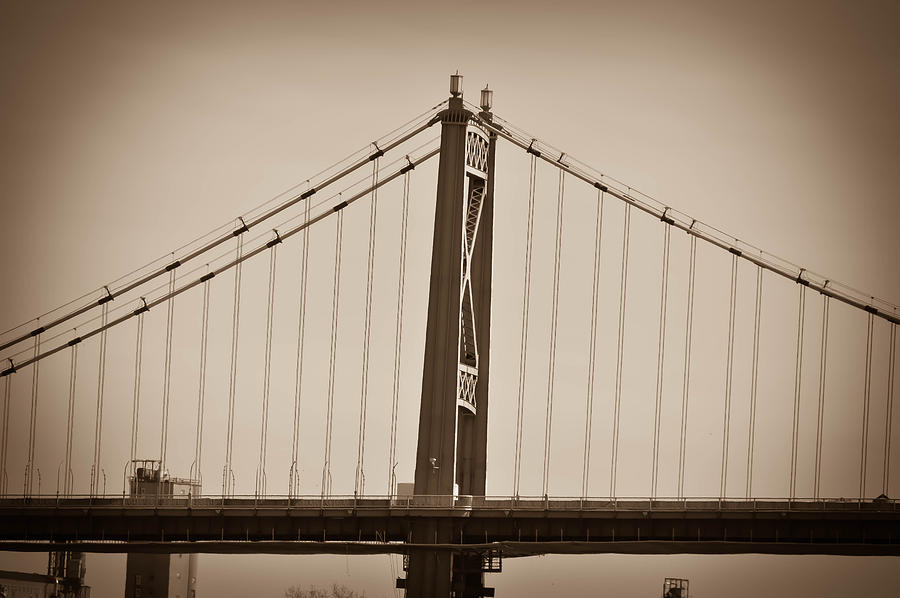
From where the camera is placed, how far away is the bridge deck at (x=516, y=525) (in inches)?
4943

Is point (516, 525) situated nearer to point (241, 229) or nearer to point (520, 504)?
point (520, 504)

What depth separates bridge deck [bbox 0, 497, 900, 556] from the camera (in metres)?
126

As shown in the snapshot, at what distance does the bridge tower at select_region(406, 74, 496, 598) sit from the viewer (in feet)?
420

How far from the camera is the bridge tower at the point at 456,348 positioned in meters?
128

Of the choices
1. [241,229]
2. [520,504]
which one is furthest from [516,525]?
[241,229]

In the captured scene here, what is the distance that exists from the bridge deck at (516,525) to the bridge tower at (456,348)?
1.58 meters

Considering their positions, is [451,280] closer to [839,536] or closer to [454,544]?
[454,544]

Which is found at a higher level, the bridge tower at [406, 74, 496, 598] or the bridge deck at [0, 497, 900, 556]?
the bridge tower at [406, 74, 496, 598]

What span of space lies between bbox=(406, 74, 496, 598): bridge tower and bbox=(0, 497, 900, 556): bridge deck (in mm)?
1583

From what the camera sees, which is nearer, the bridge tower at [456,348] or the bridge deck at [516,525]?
the bridge deck at [516,525]

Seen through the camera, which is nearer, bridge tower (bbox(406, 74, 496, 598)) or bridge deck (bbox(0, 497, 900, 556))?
bridge deck (bbox(0, 497, 900, 556))

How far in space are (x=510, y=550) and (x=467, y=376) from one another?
11.5 metres

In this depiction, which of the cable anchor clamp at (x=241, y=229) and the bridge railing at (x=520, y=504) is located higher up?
the cable anchor clamp at (x=241, y=229)

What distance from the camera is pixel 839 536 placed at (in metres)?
126
